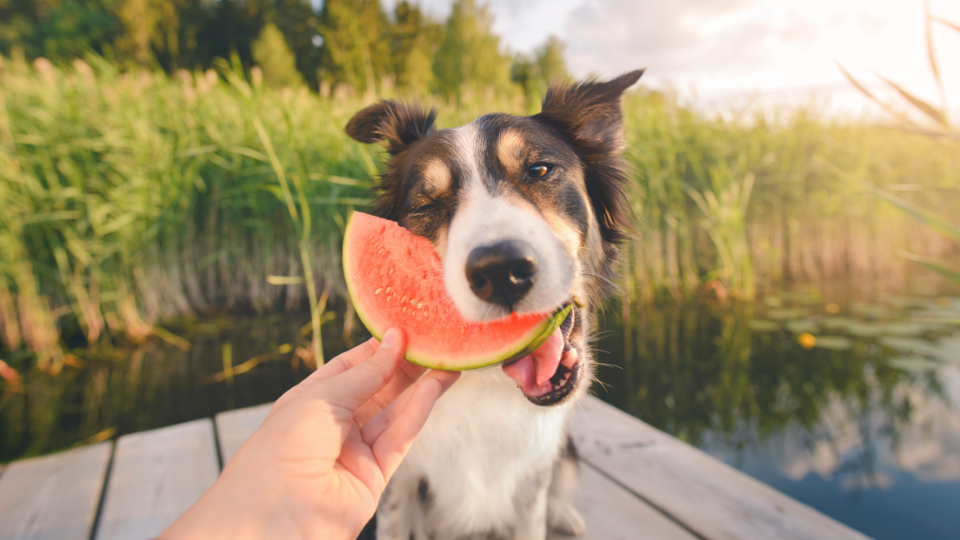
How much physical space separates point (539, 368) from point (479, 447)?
41 centimetres

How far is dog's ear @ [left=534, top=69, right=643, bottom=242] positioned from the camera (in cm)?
203

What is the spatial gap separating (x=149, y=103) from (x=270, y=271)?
2.24m

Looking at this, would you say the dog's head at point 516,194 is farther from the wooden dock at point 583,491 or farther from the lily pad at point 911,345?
the lily pad at point 911,345

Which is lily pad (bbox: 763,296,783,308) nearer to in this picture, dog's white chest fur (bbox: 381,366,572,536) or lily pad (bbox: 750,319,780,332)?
lily pad (bbox: 750,319,780,332)

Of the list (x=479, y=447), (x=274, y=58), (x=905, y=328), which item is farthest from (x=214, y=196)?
(x=274, y=58)

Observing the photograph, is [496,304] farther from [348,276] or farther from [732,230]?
[732,230]

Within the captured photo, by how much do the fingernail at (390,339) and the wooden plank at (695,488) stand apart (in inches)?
44.3

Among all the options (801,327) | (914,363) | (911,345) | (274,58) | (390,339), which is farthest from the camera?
(274,58)

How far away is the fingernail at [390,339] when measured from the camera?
4.38 feet

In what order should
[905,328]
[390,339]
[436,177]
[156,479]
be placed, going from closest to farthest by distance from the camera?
[390,339], [436,177], [156,479], [905,328]

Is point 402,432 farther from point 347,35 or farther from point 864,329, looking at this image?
point 347,35

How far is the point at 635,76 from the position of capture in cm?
198

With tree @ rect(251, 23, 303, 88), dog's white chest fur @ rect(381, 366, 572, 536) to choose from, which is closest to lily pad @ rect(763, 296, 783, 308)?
dog's white chest fur @ rect(381, 366, 572, 536)

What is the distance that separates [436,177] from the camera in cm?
176
